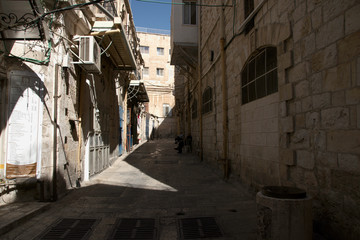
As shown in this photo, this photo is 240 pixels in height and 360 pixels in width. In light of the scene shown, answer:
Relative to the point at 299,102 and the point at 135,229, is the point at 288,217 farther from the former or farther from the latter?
the point at 135,229

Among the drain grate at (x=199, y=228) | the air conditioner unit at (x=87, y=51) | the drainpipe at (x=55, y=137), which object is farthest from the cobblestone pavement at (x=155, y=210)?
the air conditioner unit at (x=87, y=51)

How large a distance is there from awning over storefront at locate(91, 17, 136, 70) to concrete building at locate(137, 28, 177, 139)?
25.6 m

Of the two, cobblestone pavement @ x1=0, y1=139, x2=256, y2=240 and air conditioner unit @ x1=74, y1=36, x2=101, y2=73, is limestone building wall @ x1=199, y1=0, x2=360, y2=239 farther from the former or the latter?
air conditioner unit @ x1=74, y1=36, x2=101, y2=73

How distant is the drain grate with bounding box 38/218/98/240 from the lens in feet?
11.5

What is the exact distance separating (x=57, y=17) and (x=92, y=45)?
93cm

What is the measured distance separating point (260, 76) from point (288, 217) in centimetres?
328

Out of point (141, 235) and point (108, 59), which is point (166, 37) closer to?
point (108, 59)

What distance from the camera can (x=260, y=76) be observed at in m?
5.32

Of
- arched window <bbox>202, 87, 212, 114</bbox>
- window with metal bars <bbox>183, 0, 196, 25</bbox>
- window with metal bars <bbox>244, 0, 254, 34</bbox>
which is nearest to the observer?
window with metal bars <bbox>244, 0, 254, 34</bbox>

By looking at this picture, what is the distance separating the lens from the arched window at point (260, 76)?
4750 mm

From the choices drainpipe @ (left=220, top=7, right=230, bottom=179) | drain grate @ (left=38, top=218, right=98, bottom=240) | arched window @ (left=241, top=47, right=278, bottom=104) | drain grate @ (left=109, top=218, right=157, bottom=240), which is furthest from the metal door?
drainpipe @ (left=220, top=7, right=230, bottom=179)

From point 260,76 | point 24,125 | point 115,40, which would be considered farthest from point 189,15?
point 24,125

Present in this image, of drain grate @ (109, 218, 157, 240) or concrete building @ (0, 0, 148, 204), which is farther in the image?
concrete building @ (0, 0, 148, 204)

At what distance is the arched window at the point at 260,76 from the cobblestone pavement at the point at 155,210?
2224 millimetres
